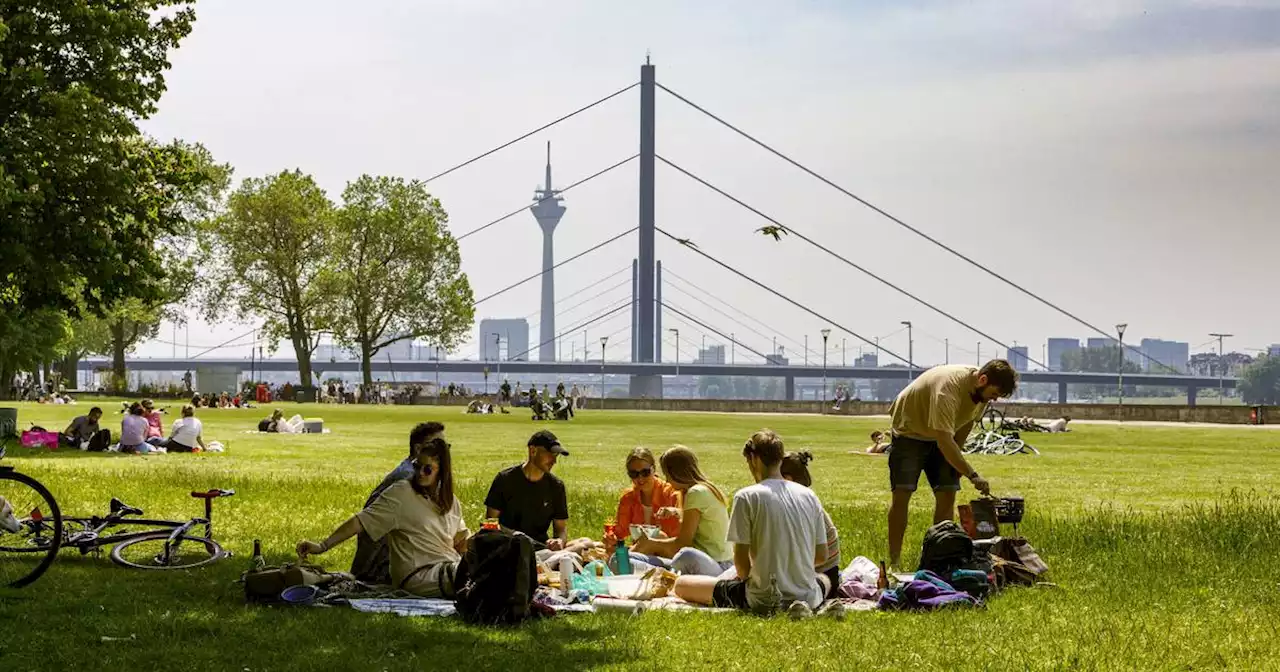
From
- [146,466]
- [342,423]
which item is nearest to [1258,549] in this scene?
[146,466]

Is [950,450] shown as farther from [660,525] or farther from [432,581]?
[432,581]

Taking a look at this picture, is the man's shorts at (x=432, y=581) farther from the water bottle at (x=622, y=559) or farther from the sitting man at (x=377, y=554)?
the water bottle at (x=622, y=559)

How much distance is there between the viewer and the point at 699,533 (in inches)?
422

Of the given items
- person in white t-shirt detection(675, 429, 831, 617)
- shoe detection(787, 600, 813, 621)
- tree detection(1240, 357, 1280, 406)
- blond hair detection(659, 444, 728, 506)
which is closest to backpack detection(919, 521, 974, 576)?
person in white t-shirt detection(675, 429, 831, 617)

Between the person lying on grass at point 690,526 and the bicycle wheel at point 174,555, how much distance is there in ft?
11.2

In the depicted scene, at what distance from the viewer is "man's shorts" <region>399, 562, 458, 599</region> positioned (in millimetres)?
9633

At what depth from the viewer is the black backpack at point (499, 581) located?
28.9ft

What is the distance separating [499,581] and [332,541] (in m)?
1.13

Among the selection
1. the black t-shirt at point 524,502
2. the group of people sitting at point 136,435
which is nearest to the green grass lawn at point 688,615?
the black t-shirt at point 524,502

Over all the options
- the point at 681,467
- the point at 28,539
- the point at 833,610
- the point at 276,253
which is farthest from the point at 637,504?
the point at 276,253

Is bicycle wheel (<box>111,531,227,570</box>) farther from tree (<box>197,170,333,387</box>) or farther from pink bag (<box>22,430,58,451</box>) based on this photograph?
tree (<box>197,170,333,387</box>)

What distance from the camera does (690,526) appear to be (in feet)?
34.7

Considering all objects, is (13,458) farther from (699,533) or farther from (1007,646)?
(1007,646)

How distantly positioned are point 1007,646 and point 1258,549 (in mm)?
5553
